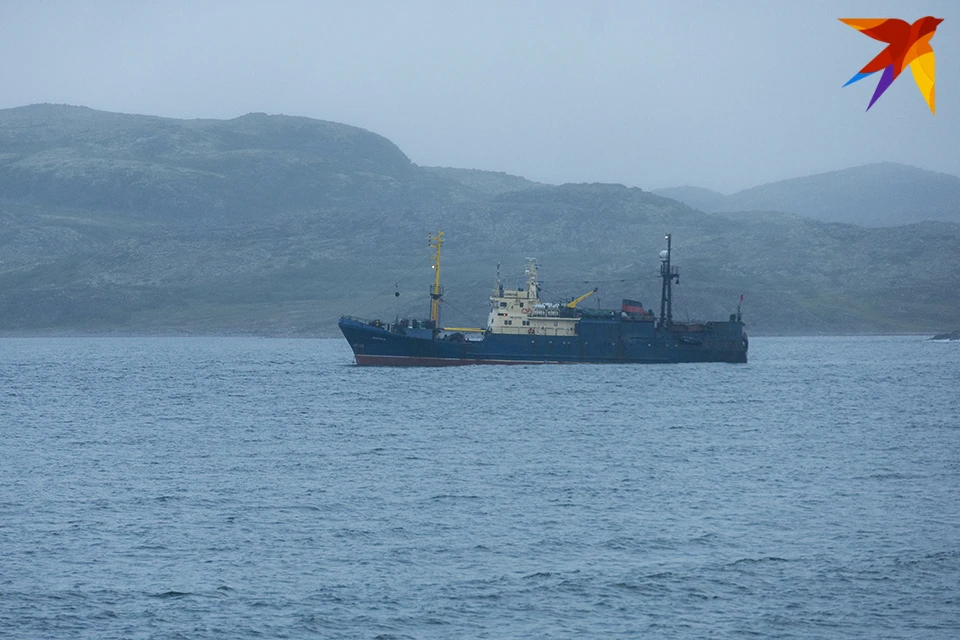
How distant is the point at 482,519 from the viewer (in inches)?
1626

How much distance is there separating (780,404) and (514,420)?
2196 cm

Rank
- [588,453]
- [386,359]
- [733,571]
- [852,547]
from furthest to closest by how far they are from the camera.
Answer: [386,359], [588,453], [852,547], [733,571]

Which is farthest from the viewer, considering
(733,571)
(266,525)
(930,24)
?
(266,525)

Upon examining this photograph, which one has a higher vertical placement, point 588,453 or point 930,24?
point 930,24

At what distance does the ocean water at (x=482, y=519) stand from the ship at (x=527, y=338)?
24.3m

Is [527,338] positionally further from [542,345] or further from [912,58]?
[912,58]

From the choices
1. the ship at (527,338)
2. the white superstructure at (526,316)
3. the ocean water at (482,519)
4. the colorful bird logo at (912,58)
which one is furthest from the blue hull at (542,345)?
the colorful bird logo at (912,58)

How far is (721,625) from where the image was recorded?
2920cm

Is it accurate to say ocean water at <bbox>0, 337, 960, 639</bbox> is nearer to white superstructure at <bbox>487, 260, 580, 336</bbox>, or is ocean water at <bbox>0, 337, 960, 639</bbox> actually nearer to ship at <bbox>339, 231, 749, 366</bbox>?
ship at <bbox>339, 231, 749, 366</bbox>

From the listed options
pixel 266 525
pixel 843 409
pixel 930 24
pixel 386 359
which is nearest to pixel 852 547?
pixel 266 525

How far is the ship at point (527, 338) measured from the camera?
11019 centimetres

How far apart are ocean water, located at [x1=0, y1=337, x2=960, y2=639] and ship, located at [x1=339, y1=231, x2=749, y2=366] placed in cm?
2433

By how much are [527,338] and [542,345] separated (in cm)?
169

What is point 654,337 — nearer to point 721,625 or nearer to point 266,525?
point 266,525
